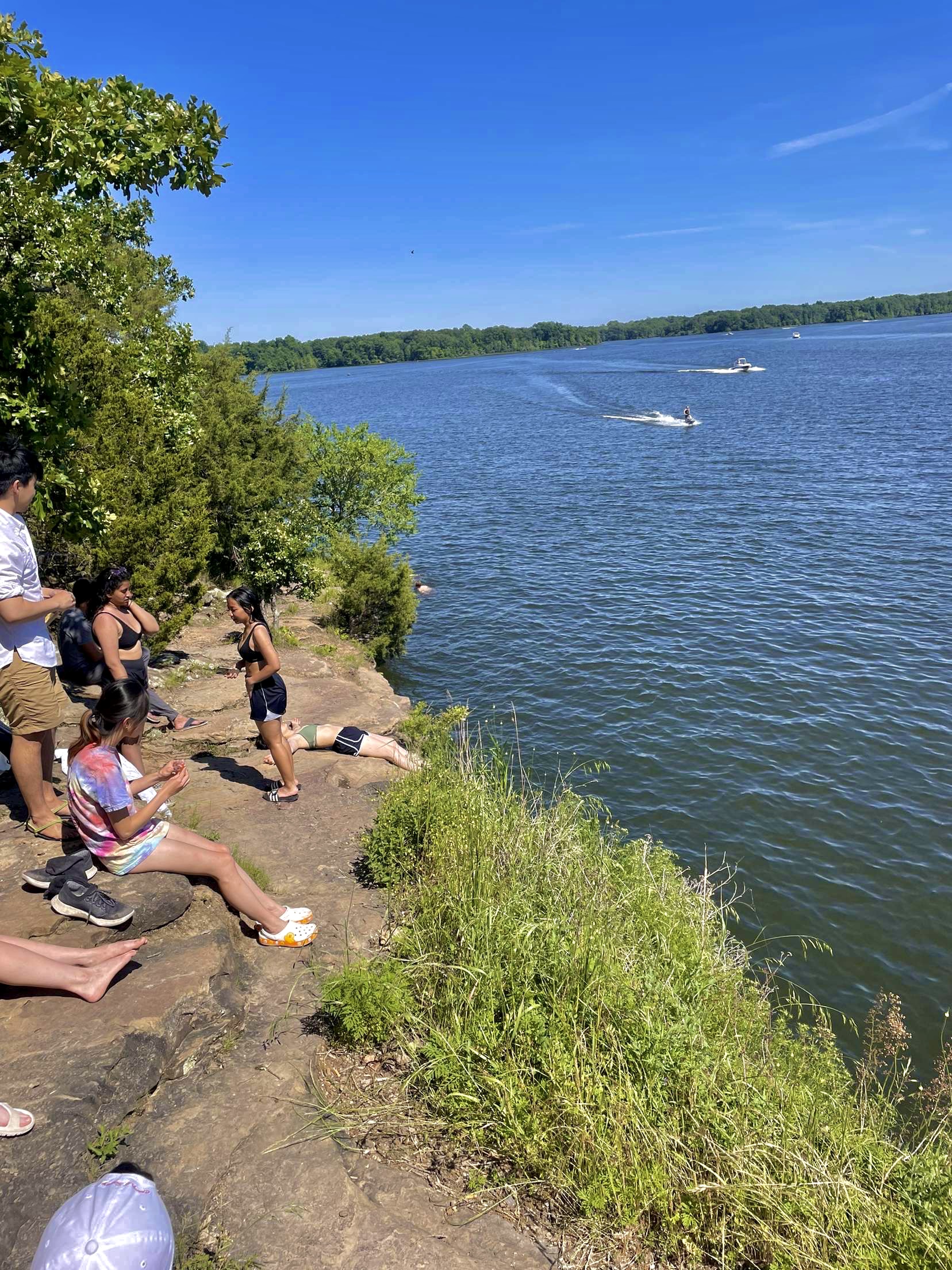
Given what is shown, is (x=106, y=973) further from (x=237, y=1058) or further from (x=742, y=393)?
(x=742, y=393)

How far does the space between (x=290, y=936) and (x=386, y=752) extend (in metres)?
4.47

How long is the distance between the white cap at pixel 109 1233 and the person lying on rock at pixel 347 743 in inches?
280

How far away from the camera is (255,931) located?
6164mm

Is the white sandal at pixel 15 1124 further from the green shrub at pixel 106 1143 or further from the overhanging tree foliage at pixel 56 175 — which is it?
the overhanging tree foliage at pixel 56 175

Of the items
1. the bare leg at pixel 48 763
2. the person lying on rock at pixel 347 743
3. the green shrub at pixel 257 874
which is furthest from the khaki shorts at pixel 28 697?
Answer: the person lying on rock at pixel 347 743

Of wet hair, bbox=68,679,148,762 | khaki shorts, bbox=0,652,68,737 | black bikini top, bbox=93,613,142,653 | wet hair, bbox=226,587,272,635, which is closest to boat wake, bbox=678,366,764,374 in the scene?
wet hair, bbox=226,587,272,635

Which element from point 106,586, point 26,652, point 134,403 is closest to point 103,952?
point 26,652

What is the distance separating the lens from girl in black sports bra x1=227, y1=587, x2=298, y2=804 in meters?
7.87

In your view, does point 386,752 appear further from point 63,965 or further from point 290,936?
point 63,965

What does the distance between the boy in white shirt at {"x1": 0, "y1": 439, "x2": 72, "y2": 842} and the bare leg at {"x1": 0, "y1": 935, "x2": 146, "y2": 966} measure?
167 centimetres

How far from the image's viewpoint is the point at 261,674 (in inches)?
313

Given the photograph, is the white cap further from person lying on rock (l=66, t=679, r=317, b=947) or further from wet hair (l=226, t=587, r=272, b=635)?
wet hair (l=226, t=587, r=272, b=635)

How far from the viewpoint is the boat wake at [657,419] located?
6066 centimetres

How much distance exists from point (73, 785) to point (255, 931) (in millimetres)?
1847
